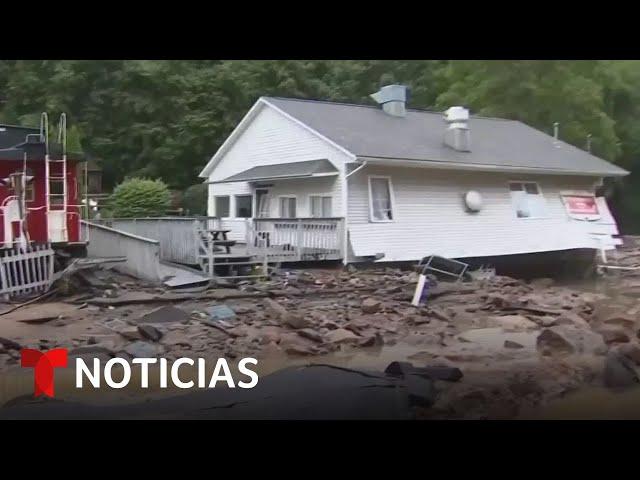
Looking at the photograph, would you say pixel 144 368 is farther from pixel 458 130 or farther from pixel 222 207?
pixel 458 130

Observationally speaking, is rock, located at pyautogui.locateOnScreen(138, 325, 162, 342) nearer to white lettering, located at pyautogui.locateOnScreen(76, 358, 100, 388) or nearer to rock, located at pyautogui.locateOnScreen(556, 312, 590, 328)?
white lettering, located at pyautogui.locateOnScreen(76, 358, 100, 388)

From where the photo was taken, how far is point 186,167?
6426 mm

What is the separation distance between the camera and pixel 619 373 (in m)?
4.46

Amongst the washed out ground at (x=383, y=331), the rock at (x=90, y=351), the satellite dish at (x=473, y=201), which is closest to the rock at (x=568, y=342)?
the washed out ground at (x=383, y=331)

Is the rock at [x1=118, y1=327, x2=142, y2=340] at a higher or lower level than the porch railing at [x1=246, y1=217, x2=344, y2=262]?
lower

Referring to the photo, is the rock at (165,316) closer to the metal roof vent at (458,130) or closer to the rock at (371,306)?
the rock at (371,306)

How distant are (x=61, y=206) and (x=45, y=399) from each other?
91.0 inches

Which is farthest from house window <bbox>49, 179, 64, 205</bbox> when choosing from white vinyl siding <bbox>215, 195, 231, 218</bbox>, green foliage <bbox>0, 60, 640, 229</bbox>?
white vinyl siding <bbox>215, 195, 231, 218</bbox>

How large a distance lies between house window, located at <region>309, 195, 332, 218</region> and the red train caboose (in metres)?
2.63

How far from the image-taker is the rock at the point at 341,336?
4902mm

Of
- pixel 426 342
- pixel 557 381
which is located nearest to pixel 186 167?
pixel 426 342

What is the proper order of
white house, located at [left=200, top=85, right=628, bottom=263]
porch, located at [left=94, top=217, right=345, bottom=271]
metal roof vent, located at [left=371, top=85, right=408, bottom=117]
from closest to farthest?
metal roof vent, located at [left=371, top=85, right=408, bottom=117], porch, located at [left=94, top=217, right=345, bottom=271], white house, located at [left=200, top=85, right=628, bottom=263]

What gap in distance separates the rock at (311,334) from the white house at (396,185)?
155cm

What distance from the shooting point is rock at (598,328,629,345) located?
509cm
